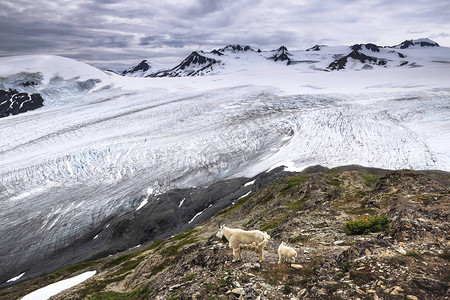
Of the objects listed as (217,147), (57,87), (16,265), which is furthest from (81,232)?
(57,87)

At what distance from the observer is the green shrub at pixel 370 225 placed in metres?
12.4

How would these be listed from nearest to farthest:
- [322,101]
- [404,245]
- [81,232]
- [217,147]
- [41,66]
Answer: [404,245] → [81,232] → [217,147] → [322,101] → [41,66]

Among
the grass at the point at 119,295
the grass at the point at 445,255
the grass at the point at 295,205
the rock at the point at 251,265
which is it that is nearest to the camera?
A: the grass at the point at 445,255

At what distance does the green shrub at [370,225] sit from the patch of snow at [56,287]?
30.7m

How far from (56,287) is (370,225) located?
116 ft

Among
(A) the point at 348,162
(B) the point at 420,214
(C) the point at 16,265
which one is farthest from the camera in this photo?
(A) the point at 348,162

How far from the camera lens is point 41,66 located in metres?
165

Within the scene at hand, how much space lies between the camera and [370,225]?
12672 mm

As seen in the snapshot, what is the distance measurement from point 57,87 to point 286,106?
411 feet

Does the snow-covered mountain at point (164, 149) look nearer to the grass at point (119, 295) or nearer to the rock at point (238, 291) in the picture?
the grass at point (119, 295)

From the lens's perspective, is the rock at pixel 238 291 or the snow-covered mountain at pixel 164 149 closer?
the rock at pixel 238 291

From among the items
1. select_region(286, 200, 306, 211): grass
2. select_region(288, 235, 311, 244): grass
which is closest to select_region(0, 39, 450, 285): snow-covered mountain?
select_region(286, 200, 306, 211): grass

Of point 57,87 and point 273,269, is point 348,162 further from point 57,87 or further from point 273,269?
point 57,87

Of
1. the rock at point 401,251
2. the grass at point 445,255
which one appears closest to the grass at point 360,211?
the rock at point 401,251
